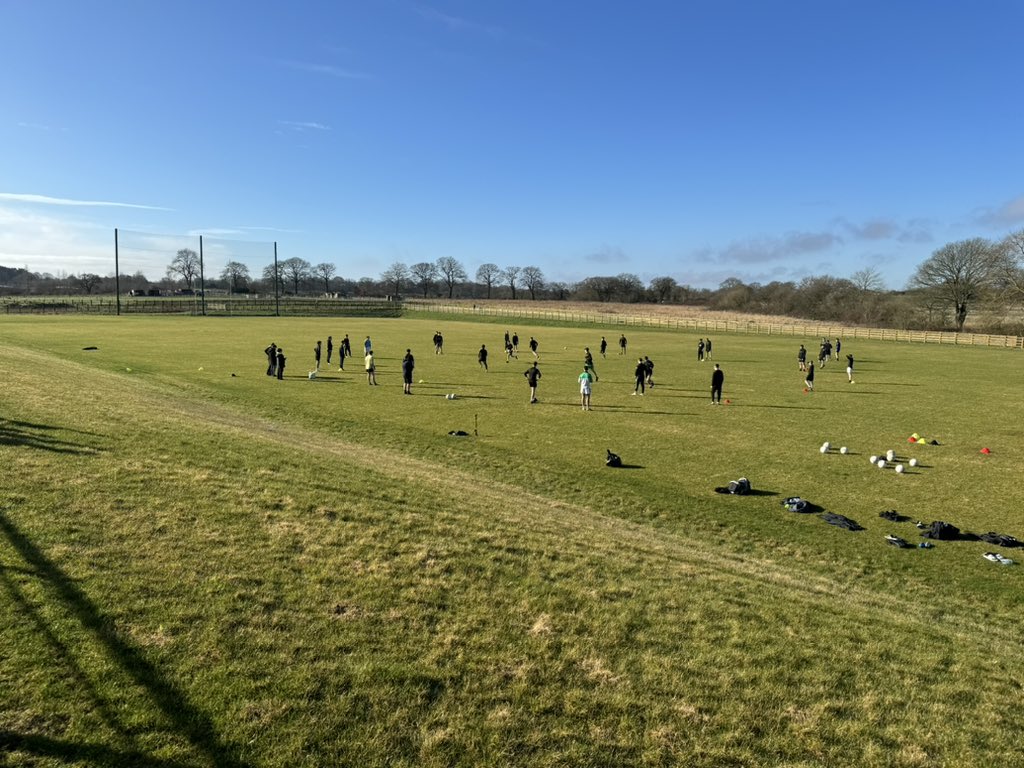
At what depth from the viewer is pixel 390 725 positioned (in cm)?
511

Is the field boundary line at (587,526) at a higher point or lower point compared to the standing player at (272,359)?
lower

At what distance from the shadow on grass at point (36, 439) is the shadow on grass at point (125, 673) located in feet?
15.1

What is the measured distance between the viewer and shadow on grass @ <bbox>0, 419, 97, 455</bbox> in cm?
1130

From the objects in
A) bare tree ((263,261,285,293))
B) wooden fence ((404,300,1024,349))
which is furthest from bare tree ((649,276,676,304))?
bare tree ((263,261,285,293))

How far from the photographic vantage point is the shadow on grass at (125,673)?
4469 millimetres

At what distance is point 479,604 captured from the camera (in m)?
7.30

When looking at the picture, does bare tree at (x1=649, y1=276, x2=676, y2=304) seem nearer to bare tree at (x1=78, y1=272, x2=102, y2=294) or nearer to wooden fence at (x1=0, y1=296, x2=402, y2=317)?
wooden fence at (x1=0, y1=296, x2=402, y2=317)

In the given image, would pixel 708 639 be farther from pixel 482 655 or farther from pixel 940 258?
pixel 940 258

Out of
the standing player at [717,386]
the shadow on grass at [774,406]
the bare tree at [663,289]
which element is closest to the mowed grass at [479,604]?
the shadow on grass at [774,406]

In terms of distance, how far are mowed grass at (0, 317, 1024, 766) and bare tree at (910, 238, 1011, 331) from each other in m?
72.6

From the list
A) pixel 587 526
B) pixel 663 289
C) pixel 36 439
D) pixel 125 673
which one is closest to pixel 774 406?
pixel 587 526

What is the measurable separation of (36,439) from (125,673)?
879 centimetres

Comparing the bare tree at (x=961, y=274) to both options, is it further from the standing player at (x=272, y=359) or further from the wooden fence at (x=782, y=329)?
the standing player at (x=272, y=359)

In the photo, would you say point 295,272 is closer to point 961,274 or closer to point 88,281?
point 88,281
